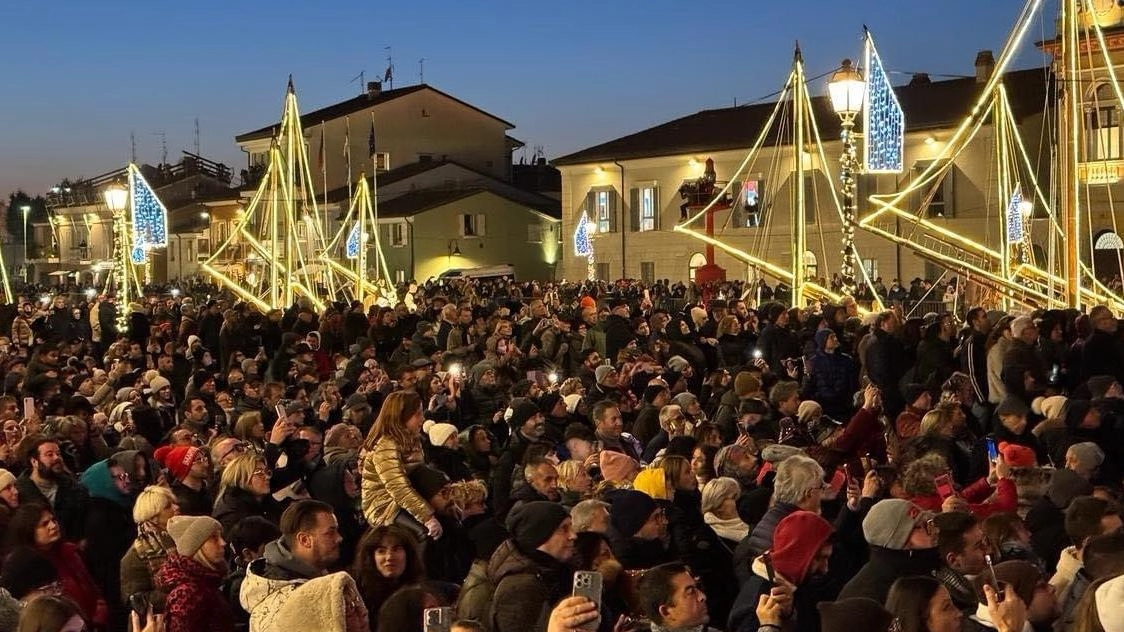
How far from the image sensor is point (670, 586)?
216 inches

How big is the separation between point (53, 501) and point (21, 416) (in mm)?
4490

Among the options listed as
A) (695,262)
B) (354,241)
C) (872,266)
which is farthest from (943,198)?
(354,241)

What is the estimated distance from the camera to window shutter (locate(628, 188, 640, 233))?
5712 cm

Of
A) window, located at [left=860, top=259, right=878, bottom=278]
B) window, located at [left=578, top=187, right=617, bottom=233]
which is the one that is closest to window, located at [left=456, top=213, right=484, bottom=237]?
window, located at [left=578, top=187, right=617, bottom=233]

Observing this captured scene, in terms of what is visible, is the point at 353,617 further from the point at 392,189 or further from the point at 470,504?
the point at 392,189

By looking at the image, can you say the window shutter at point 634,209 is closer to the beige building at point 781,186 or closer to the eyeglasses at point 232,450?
the beige building at point 781,186

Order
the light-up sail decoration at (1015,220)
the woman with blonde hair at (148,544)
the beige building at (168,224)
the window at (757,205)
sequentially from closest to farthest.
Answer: the woman with blonde hair at (148,544) < the light-up sail decoration at (1015,220) < the window at (757,205) < the beige building at (168,224)

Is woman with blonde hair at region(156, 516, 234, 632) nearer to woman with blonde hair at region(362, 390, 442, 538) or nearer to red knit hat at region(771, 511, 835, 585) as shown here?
woman with blonde hair at region(362, 390, 442, 538)

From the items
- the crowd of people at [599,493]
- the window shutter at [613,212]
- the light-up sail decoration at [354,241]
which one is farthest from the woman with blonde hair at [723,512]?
the window shutter at [613,212]

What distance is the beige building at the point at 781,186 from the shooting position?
46.0 meters

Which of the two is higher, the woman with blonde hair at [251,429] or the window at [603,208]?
the window at [603,208]

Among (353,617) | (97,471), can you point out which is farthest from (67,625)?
(97,471)

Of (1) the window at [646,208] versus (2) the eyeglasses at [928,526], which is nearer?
(2) the eyeglasses at [928,526]

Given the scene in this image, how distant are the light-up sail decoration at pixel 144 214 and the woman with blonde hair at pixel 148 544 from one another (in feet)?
69.5
